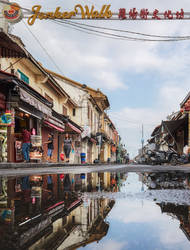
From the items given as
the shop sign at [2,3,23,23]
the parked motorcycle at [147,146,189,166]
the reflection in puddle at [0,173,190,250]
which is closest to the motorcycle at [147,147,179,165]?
the parked motorcycle at [147,146,189,166]

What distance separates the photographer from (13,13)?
13.0 m

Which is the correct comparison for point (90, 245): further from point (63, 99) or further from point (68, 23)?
point (63, 99)

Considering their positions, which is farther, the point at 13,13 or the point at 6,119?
the point at 13,13

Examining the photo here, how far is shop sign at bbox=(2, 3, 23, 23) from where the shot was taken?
42.6ft

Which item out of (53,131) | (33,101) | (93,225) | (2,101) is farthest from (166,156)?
(93,225)

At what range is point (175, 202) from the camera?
8.24 ft

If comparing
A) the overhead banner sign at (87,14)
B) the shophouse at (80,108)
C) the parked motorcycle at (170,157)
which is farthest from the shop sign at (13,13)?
the shophouse at (80,108)

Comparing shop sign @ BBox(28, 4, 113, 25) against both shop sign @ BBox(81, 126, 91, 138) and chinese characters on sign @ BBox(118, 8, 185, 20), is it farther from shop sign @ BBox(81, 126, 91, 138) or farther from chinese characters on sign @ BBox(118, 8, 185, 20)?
shop sign @ BBox(81, 126, 91, 138)

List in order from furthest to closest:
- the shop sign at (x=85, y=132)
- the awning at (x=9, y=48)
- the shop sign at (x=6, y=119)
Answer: the shop sign at (x=85, y=132) → the shop sign at (x=6, y=119) → the awning at (x=9, y=48)

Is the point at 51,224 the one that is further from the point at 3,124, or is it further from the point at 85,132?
the point at 85,132

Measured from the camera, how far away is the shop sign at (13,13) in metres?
13.0

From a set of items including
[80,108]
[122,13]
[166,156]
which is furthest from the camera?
[80,108]

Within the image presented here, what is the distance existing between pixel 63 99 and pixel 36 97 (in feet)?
37.1

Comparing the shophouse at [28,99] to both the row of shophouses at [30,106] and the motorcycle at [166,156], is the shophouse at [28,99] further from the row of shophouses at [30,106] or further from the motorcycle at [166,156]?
the motorcycle at [166,156]
